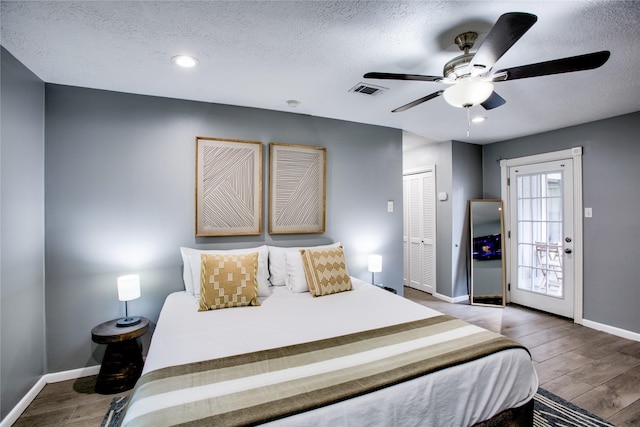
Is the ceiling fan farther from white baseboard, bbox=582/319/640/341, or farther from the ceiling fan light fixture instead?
white baseboard, bbox=582/319/640/341

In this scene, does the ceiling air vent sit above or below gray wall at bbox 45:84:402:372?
above

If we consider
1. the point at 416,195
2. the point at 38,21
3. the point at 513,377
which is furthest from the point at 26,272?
the point at 416,195

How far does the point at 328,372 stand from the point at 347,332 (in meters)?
0.49

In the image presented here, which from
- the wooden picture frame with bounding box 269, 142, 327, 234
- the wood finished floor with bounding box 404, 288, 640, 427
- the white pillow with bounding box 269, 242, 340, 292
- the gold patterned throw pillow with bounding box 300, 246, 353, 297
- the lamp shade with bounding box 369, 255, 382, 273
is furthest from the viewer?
the lamp shade with bounding box 369, 255, 382, 273

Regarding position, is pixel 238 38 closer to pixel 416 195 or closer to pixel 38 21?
pixel 38 21

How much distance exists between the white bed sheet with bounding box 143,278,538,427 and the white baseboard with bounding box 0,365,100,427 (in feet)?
3.25

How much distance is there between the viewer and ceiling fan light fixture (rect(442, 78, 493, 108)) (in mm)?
1762

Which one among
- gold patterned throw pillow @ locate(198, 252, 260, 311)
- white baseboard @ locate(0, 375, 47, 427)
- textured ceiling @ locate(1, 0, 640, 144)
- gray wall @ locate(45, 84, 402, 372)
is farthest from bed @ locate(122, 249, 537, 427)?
textured ceiling @ locate(1, 0, 640, 144)

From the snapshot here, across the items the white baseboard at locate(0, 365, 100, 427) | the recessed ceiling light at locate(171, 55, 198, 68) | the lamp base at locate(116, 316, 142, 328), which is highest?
the recessed ceiling light at locate(171, 55, 198, 68)

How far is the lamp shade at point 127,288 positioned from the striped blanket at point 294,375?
1292mm

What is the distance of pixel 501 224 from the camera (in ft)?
15.1

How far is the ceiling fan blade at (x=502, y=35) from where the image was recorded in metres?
1.27

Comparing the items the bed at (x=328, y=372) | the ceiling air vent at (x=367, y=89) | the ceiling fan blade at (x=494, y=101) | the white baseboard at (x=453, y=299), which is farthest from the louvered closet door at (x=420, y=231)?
the bed at (x=328, y=372)

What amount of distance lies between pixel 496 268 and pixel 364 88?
11.5 ft
